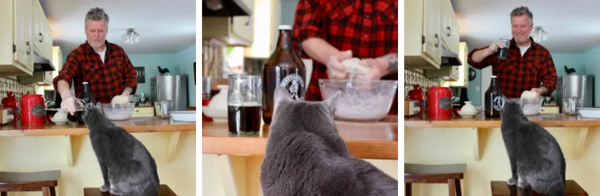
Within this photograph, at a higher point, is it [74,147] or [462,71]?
[462,71]

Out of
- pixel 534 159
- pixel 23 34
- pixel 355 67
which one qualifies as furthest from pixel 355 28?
pixel 23 34

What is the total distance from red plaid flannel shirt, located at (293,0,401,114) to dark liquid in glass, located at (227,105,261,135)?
0.19 meters

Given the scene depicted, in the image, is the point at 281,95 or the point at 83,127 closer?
the point at 281,95

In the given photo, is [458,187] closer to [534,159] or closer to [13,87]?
[534,159]

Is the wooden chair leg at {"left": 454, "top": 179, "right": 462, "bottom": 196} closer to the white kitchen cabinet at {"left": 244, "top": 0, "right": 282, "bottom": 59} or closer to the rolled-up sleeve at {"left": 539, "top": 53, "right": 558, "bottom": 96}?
the rolled-up sleeve at {"left": 539, "top": 53, "right": 558, "bottom": 96}

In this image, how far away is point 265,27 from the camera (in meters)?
0.93

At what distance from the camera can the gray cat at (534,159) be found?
773 mm

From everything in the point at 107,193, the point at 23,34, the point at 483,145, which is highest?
the point at 23,34

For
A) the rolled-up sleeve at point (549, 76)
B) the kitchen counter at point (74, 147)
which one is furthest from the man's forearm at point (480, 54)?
the kitchen counter at point (74, 147)

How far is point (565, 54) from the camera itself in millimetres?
801

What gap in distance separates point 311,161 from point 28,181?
1.93ft

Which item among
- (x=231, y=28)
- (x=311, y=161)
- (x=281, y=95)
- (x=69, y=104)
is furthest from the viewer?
(x=231, y=28)

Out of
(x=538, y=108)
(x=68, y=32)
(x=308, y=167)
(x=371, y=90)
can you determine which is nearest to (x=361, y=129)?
(x=371, y=90)

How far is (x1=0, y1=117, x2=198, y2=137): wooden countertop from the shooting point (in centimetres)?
86
